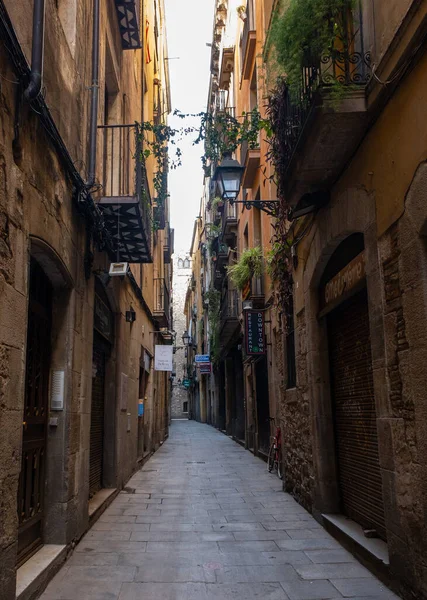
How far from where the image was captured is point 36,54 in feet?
14.7

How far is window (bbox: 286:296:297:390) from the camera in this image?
967cm

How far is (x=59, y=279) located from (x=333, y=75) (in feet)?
11.1

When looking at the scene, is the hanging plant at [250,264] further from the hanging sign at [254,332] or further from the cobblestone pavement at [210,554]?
the cobblestone pavement at [210,554]

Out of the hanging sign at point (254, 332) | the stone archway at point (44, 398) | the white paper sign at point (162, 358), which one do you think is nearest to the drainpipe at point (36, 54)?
the stone archway at point (44, 398)

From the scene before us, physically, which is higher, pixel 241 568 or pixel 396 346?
pixel 396 346

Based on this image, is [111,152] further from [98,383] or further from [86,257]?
[98,383]

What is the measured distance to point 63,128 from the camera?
6.01 metres

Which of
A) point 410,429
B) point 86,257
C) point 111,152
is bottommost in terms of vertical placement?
point 410,429

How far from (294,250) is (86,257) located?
3484mm

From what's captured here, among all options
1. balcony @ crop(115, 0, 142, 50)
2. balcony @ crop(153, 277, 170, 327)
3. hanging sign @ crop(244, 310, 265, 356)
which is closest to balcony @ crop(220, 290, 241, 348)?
balcony @ crop(153, 277, 170, 327)

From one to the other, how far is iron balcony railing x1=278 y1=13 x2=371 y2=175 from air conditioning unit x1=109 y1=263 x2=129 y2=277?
2956 millimetres

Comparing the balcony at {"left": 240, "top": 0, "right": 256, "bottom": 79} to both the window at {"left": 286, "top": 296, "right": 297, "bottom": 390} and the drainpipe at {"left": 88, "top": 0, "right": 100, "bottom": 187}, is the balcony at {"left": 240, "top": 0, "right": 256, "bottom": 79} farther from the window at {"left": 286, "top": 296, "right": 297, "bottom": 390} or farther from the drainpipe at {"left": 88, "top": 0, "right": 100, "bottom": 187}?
the window at {"left": 286, "top": 296, "right": 297, "bottom": 390}

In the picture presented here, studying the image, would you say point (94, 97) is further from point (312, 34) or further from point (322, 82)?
point (322, 82)

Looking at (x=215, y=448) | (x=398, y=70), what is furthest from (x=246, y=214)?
(x=398, y=70)
